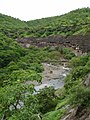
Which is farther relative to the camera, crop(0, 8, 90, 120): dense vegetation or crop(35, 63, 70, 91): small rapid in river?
crop(35, 63, 70, 91): small rapid in river

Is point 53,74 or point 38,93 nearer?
point 38,93

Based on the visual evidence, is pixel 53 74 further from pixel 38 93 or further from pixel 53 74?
pixel 38 93

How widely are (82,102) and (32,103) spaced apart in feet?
13.5

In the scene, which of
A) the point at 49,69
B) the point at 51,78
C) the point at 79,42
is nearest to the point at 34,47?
the point at 79,42

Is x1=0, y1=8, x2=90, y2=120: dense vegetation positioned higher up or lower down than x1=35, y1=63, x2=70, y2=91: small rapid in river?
higher up

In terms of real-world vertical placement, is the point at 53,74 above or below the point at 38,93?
below

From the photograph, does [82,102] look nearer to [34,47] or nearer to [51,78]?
[51,78]

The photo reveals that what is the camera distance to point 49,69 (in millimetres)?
79562

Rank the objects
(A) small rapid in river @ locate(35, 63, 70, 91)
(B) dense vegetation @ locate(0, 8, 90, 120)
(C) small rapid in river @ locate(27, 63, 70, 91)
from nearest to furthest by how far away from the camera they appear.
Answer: (B) dense vegetation @ locate(0, 8, 90, 120), (C) small rapid in river @ locate(27, 63, 70, 91), (A) small rapid in river @ locate(35, 63, 70, 91)

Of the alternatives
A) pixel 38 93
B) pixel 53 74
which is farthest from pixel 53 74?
pixel 38 93

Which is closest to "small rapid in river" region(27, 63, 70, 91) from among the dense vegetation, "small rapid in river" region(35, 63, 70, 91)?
"small rapid in river" region(35, 63, 70, 91)

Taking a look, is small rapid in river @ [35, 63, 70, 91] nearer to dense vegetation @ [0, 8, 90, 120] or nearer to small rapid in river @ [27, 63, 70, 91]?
small rapid in river @ [27, 63, 70, 91]

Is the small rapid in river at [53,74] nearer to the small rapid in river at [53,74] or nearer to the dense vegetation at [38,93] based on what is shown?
the small rapid in river at [53,74]

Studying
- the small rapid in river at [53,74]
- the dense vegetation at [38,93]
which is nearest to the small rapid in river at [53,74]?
the small rapid in river at [53,74]
